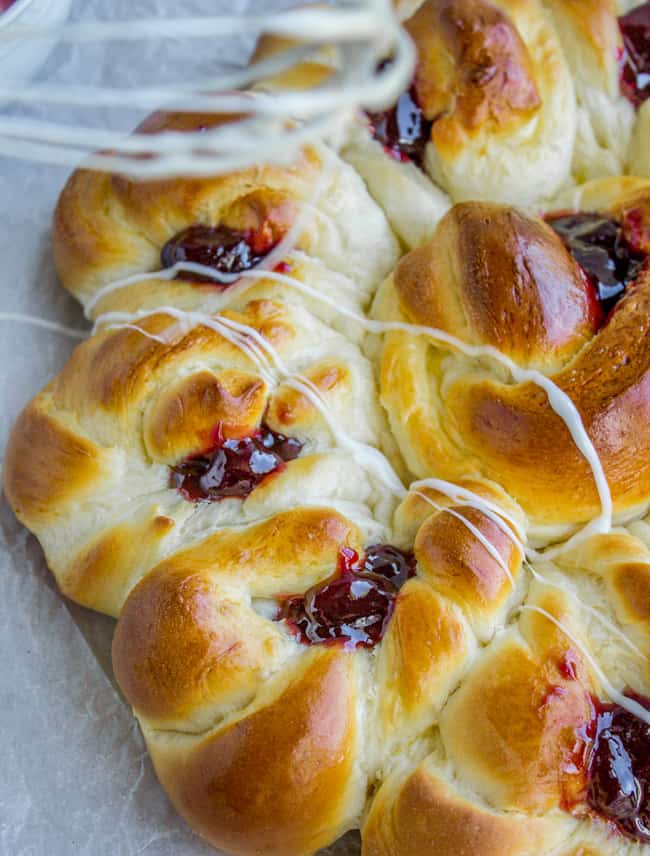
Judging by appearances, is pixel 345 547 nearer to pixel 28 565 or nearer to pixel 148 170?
pixel 28 565

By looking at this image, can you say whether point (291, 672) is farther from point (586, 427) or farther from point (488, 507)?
point (586, 427)

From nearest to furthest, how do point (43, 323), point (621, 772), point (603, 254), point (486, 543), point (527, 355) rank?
1. point (621, 772)
2. point (486, 543)
3. point (527, 355)
4. point (603, 254)
5. point (43, 323)

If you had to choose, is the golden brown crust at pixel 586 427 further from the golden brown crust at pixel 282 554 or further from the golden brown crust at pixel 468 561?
the golden brown crust at pixel 282 554

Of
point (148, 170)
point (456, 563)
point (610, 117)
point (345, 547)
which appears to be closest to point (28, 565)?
point (345, 547)

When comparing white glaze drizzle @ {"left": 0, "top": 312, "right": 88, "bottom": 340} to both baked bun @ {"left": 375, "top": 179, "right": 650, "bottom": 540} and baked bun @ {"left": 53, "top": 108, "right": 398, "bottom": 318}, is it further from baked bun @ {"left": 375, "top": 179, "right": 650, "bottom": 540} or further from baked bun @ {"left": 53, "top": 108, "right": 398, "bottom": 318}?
baked bun @ {"left": 375, "top": 179, "right": 650, "bottom": 540}

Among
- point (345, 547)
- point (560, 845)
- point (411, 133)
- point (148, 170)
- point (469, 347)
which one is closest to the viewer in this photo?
point (148, 170)

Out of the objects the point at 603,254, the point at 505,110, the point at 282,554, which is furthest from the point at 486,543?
the point at 505,110
